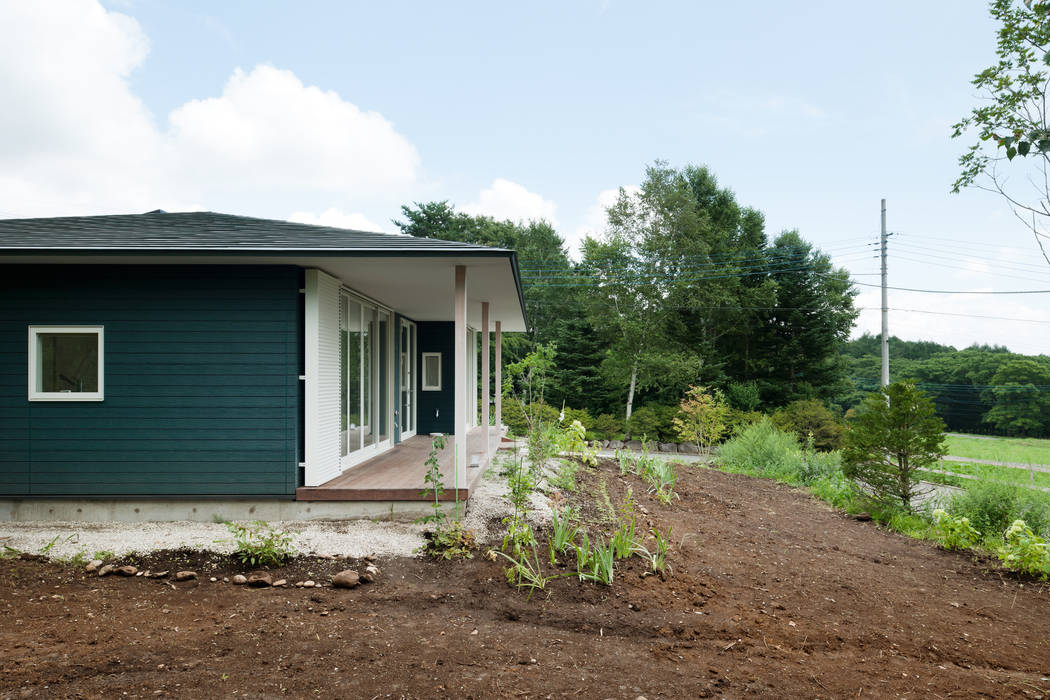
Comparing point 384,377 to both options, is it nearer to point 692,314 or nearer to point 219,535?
point 219,535

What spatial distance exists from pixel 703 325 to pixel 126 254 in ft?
65.5

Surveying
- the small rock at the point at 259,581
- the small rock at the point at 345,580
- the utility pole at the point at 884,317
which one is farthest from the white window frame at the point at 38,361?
the utility pole at the point at 884,317

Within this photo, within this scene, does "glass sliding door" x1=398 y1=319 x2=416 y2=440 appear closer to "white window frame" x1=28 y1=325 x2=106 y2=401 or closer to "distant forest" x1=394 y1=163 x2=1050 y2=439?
"white window frame" x1=28 y1=325 x2=106 y2=401

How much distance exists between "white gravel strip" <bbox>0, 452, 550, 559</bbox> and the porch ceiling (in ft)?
7.59

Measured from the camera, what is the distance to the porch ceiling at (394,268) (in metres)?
5.25

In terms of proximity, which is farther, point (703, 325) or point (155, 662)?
point (703, 325)

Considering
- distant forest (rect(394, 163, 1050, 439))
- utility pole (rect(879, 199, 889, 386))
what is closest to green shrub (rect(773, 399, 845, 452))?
utility pole (rect(879, 199, 889, 386))

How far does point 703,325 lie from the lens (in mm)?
22172

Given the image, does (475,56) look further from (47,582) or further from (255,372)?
(47,582)

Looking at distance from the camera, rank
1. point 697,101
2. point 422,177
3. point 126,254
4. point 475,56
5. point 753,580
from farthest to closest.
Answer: point 422,177
point 697,101
point 475,56
point 126,254
point 753,580

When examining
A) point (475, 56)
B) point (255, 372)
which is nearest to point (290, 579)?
point (255, 372)

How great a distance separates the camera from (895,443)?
683cm

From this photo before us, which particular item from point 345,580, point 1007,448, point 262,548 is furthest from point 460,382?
point 1007,448

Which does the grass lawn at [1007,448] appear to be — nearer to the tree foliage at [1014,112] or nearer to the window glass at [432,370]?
the window glass at [432,370]
